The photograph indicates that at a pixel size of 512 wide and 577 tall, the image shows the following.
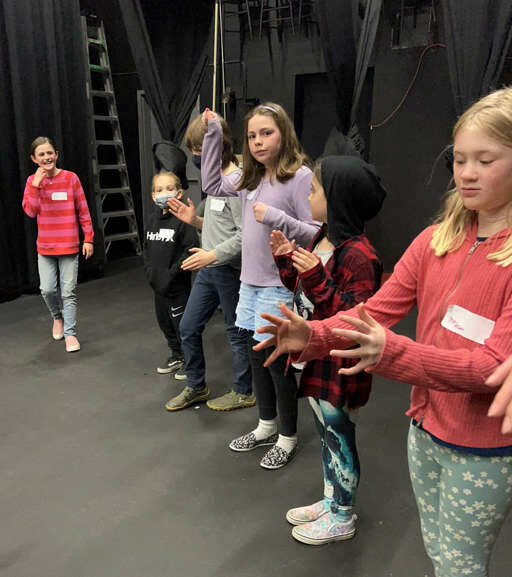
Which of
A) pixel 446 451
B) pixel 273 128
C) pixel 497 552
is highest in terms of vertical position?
pixel 273 128

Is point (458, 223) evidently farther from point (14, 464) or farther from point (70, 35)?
point (70, 35)

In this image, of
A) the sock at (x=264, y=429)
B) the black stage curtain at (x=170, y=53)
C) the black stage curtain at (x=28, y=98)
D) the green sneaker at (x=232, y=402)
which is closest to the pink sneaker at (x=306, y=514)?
the sock at (x=264, y=429)

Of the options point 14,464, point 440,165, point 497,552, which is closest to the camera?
point 497,552

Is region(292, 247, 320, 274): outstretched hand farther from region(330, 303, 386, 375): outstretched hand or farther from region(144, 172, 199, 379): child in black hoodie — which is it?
region(144, 172, 199, 379): child in black hoodie

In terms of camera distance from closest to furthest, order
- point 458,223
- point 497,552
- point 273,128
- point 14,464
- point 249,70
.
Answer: point 458,223
point 497,552
point 273,128
point 14,464
point 249,70

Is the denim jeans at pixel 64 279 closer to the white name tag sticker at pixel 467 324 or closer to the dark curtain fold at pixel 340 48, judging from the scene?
the dark curtain fold at pixel 340 48

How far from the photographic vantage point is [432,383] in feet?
2.86

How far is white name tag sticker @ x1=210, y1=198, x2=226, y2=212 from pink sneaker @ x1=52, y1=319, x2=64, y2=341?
1766 millimetres

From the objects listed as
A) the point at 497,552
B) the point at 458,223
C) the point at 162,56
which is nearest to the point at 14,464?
the point at 497,552

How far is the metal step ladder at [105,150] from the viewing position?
17.5 ft

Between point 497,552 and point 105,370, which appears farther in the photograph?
point 105,370

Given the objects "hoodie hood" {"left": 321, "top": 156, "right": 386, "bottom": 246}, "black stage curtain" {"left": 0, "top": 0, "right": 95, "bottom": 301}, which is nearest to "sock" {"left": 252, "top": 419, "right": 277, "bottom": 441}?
"hoodie hood" {"left": 321, "top": 156, "right": 386, "bottom": 246}

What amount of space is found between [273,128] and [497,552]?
Answer: 63.1 inches

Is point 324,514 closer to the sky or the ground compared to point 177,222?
closer to the ground
